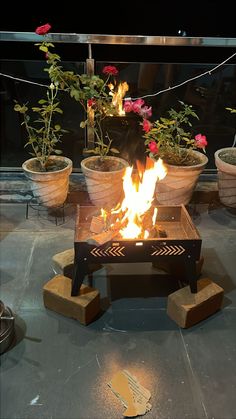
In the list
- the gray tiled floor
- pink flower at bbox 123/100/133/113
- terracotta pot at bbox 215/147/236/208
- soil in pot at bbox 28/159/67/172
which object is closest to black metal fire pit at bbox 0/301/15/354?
the gray tiled floor

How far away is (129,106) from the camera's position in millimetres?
2998

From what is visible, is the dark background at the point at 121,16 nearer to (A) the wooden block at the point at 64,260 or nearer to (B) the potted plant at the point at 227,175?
(B) the potted plant at the point at 227,175

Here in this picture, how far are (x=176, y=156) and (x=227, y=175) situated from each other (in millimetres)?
461

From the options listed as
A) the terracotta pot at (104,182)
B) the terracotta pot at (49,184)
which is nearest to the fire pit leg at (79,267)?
the terracotta pot at (104,182)

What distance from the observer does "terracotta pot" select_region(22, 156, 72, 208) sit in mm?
2951

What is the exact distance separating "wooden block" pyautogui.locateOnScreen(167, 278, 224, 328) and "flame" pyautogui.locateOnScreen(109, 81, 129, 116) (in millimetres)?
1625

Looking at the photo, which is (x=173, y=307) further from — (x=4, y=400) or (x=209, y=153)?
(x=209, y=153)

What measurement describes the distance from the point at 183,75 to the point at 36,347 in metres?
2.61

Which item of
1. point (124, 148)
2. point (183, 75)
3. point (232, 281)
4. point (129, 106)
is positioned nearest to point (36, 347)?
point (232, 281)

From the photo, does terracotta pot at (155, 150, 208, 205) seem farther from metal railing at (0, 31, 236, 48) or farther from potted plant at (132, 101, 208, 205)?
metal railing at (0, 31, 236, 48)

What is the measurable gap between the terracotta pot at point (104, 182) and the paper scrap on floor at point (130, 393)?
1430 mm

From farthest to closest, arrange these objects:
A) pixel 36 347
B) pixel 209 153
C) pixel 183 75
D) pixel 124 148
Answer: pixel 209 153
pixel 124 148
pixel 183 75
pixel 36 347

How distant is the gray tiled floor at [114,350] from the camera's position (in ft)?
5.56

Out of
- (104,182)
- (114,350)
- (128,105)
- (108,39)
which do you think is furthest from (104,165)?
(114,350)
